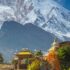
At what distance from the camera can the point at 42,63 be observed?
176 feet

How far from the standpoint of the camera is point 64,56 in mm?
56312

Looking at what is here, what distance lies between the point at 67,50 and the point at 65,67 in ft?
9.45

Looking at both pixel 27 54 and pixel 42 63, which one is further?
pixel 27 54

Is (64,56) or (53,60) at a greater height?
(64,56)

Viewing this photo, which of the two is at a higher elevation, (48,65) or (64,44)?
(64,44)

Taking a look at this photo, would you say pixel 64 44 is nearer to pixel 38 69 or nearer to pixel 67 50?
pixel 67 50

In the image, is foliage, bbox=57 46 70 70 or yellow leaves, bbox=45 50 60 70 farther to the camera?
foliage, bbox=57 46 70 70

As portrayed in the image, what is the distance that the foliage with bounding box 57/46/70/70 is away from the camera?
55925 mm

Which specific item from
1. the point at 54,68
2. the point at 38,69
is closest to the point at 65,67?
the point at 54,68

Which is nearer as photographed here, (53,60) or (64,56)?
(53,60)

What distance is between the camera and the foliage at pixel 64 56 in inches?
2202

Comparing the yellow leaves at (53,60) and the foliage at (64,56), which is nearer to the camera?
the yellow leaves at (53,60)

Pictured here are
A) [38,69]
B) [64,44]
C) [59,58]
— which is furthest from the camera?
[64,44]

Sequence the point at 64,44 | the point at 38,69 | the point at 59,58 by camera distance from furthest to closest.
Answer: the point at 64,44, the point at 59,58, the point at 38,69
